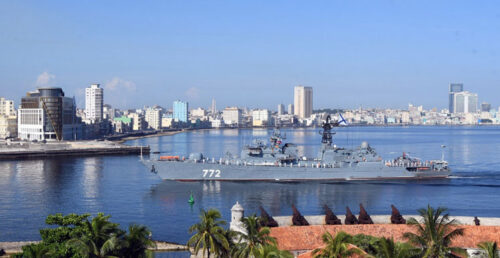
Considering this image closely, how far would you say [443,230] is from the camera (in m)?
15.8

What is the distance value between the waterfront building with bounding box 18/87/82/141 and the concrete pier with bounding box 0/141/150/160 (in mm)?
8362

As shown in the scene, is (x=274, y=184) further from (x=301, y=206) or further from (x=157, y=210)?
(x=157, y=210)

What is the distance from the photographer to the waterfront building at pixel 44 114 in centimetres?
→ 9256

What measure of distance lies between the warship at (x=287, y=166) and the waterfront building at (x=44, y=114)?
1931 inches

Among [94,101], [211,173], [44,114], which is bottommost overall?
[211,173]

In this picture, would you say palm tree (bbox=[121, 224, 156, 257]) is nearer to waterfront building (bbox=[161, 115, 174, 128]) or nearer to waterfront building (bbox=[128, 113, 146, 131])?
waterfront building (bbox=[128, 113, 146, 131])

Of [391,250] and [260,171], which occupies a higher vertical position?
[391,250]

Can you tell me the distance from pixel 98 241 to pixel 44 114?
81.6 m

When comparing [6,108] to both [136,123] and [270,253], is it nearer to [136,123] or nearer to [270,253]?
[136,123]

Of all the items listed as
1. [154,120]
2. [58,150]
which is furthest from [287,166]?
[154,120]

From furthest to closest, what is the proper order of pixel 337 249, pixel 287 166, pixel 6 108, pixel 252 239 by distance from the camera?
pixel 6 108 → pixel 287 166 → pixel 252 239 → pixel 337 249

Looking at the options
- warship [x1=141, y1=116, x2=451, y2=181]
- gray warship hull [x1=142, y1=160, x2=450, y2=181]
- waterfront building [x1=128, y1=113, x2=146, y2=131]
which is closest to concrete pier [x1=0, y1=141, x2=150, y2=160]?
warship [x1=141, y1=116, x2=451, y2=181]

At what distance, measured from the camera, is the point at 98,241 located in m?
15.9

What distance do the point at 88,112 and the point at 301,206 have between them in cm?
12240
